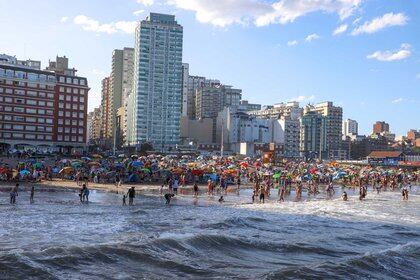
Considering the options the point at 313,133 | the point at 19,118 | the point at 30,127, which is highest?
the point at 313,133

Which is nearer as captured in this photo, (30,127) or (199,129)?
(30,127)

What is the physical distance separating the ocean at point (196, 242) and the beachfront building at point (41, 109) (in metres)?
67.6

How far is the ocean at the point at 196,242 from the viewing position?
14.7 meters

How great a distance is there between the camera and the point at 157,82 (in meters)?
158

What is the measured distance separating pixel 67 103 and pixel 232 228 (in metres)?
85.2

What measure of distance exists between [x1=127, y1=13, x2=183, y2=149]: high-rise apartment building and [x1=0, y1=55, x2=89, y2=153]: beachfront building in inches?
2049

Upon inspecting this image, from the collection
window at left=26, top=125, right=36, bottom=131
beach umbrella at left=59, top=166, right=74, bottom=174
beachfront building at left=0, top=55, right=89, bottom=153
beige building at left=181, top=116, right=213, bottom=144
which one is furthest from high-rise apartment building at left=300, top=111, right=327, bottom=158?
beach umbrella at left=59, top=166, right=74, bottom=174

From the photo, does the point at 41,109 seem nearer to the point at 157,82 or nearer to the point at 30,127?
the point at 30,127

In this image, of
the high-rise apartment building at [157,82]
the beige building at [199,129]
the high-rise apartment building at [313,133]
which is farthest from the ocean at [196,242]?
the high-rise apartment building at [313,133]

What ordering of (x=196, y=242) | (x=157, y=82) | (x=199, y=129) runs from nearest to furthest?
1. (x=196, y=242)
2. (x=157, y=82)
3. (x=199, y=129)

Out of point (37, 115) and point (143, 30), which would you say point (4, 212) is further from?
point (143, 30)

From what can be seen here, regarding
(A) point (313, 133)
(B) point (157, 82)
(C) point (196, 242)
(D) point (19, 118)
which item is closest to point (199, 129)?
(B) point (157, 82)

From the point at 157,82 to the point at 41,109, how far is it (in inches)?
2518

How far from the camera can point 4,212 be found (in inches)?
998
